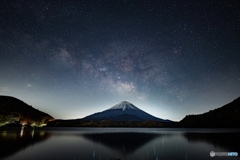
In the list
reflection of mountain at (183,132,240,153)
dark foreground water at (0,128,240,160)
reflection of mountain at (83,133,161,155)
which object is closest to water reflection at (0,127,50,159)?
dark foreground water at (0,128,240,160)

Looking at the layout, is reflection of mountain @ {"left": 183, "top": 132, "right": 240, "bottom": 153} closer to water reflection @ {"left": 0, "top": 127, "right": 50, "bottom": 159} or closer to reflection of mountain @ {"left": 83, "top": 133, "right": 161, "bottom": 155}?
reflection of mountain @ {"left": 83, "top": 133, "right": 161, "bottom": 155}

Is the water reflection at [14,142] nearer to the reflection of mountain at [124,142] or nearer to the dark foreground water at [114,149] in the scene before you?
the dark foreground water at [114,149]

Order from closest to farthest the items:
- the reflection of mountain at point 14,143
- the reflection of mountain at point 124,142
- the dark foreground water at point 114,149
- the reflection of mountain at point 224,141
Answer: the dark foreground water at point 114,149
the reflection of mountain at point 14,143
the reflection of mountain at point 224,141
the reflection of mountain at point 124,142

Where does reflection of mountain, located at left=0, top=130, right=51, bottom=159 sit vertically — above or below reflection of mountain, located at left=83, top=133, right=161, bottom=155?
above

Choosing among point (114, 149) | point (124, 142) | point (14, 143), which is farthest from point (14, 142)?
point (124, 142)

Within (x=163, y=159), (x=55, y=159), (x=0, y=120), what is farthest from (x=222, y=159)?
(x=0, y=120)

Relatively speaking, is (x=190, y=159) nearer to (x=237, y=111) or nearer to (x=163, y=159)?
(x=163, y=159)

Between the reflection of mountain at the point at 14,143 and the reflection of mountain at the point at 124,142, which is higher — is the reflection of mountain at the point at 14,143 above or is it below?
above

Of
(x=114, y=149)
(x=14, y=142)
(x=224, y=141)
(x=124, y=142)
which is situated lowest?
(x=124, y=142)

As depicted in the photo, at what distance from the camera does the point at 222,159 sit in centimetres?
1658

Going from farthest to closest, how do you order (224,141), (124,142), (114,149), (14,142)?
(124,142) < (224,141) < (14,142) < (114,149)

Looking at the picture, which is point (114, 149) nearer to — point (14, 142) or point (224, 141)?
point (14, 142)

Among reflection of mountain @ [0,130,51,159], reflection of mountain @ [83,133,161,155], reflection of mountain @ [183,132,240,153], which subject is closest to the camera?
reflection of mountain @ [0,130,51,159]

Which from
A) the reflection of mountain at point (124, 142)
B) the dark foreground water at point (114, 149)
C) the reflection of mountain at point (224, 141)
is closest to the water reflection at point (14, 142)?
the dark foreground water at point (114, 149)
